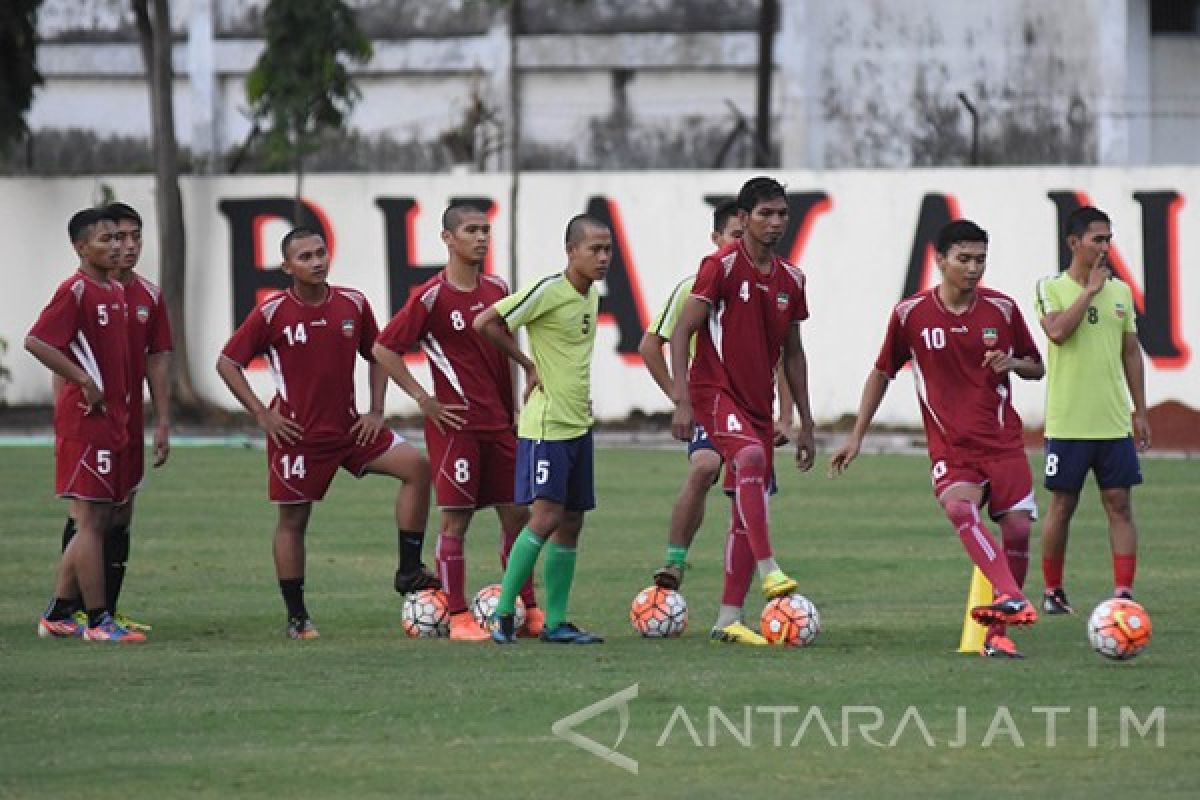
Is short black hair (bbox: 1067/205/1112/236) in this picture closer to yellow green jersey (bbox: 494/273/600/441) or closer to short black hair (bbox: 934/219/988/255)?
short black hair (bbox: 934/219/988/255)

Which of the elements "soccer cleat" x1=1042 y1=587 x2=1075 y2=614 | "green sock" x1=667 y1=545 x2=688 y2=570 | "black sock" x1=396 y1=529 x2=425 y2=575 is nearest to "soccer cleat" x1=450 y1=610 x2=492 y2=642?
"black sock" x1=396 y1=529 x2=425 y2=575

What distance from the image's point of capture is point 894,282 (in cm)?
3183

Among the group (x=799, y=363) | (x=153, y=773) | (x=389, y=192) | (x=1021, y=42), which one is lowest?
(x=153, y=773)

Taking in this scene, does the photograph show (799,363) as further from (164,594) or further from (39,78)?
(39,78)

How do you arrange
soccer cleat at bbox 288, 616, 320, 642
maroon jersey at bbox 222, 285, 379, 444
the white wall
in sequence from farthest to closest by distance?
the white wall
maroon jersey at bbox 222, 285, 379, 444
soccer cleat at bbox 288, 616, 320, 642

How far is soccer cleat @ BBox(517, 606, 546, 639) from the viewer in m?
14.0

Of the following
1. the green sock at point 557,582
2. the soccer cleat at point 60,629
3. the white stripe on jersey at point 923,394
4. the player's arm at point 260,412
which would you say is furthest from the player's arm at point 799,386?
the soccer cleat at point 60,629

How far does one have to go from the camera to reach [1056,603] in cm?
1500

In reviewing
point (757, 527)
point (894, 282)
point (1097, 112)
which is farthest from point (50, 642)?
point (1097, 112)

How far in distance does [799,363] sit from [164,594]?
4.37 meters

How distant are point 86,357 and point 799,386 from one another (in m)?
3.71

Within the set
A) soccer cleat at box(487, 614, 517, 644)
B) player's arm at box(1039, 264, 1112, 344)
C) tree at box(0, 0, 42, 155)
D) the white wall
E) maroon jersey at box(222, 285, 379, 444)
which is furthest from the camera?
tree at box(0, 0, 42, 155)

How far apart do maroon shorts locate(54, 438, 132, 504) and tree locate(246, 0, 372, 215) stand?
68.7 feet

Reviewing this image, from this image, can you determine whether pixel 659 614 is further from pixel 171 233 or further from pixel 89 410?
pixel 171 233
